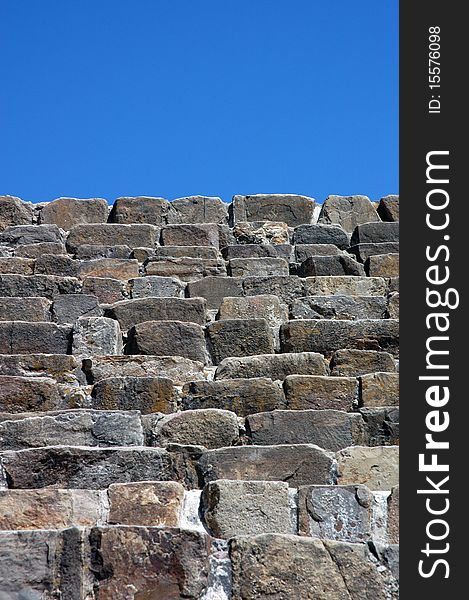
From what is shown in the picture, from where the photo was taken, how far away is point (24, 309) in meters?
8.15

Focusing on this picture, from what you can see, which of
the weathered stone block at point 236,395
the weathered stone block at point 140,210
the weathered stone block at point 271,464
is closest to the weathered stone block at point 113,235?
the weathered stone block at point 140,210

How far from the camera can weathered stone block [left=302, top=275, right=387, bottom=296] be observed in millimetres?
8766

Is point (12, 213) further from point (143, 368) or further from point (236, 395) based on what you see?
point (236, 395)

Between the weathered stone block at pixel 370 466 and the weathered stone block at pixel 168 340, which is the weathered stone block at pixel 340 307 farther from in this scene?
the weathered stone block at pixel 370 466

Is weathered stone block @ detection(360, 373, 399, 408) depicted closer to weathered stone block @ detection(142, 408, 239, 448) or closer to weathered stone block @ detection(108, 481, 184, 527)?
weathered stone block @ detection(142, 408, 239, 448)

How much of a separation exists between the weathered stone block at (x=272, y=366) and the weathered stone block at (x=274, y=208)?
3716 mm

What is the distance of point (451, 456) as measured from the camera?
4.94 metres

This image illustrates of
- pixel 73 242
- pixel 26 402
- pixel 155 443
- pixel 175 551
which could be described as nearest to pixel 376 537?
pixel 175 551

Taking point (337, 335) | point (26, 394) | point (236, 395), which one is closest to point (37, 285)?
point (26, 394)

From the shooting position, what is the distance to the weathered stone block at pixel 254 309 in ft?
26.7

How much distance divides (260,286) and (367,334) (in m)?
1.27

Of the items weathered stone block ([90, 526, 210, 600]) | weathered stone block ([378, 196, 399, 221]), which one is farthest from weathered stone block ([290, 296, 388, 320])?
weathered stone block ([90, 526, 210, 600])

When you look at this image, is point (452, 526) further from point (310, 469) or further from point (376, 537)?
point (310, 469)

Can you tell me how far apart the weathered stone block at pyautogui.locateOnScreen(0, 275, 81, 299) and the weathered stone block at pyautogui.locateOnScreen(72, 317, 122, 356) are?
956mm
